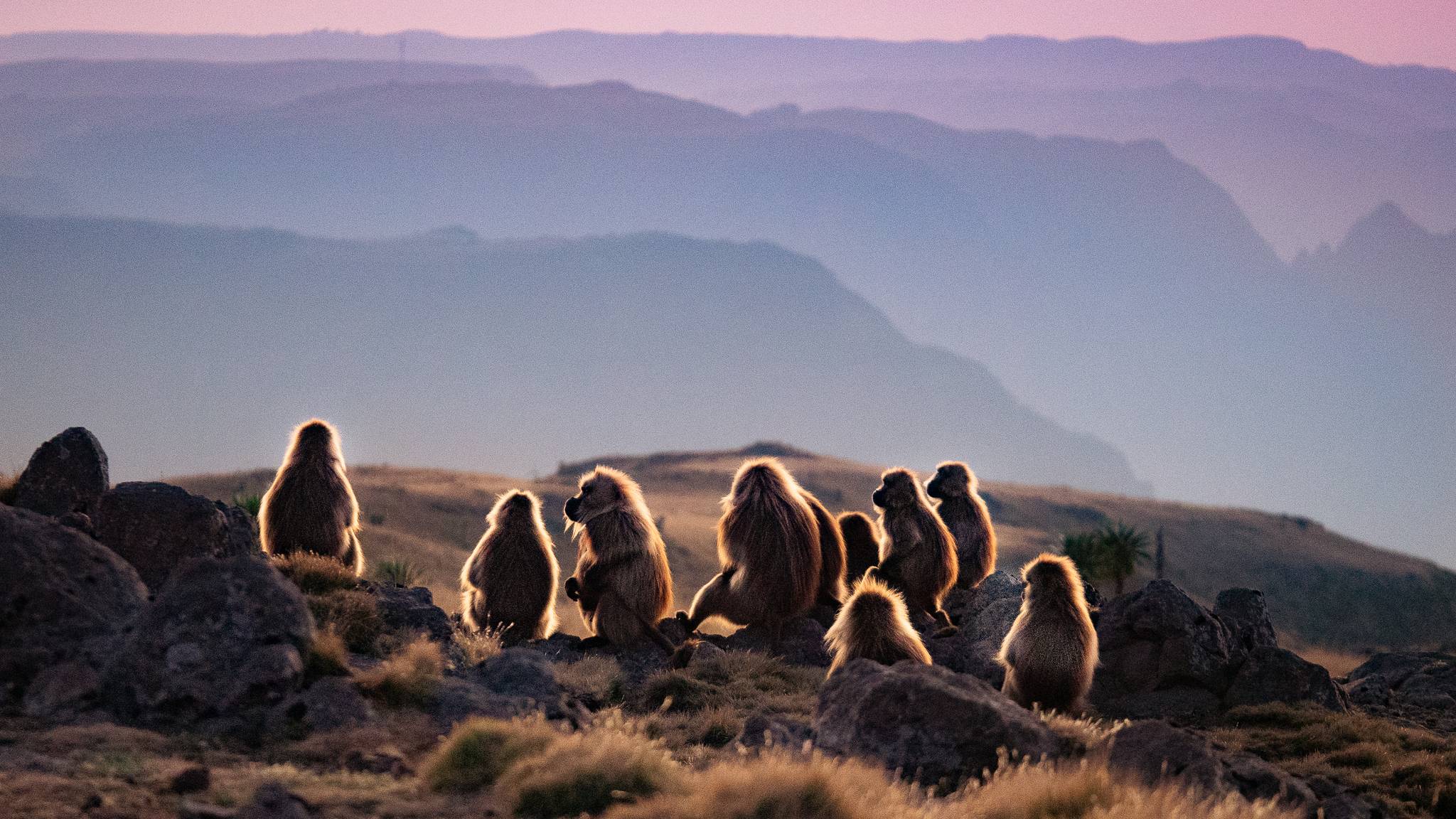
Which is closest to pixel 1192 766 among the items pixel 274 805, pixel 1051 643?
pixel 1051 643

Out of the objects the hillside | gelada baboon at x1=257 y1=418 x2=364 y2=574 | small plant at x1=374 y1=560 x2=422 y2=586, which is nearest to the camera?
gelada baboon at x1=257 y1=418 x2=364 y2=574

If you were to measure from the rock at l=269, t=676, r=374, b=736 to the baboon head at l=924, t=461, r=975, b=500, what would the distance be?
858 centimetres

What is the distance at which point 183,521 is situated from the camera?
37.2ft

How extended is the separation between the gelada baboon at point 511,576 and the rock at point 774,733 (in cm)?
479

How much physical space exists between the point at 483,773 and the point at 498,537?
20.3 feet

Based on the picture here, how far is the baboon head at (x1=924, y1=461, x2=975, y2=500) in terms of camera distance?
15.7 m

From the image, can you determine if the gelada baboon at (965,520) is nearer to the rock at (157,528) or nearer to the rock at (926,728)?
the rock at (926,728)

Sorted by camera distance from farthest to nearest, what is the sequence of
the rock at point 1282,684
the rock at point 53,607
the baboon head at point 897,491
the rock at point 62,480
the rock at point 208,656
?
the baboon head at point 897,491 < the rock at point 1282,684 < the rock at point 62,480 < the rock at point 53,607 < the rock at point 208,656

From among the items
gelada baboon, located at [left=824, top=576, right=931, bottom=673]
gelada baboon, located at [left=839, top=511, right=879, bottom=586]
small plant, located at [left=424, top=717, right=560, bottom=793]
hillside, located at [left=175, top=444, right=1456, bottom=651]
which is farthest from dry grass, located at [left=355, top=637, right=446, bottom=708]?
hillside, located at [left=175, top=444, right=1456, bottom=651]

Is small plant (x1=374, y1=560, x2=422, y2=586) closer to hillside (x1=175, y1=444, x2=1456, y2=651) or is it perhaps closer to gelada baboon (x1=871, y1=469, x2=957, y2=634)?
hillside (x1=175, y1=444, x2=1456, y2=651)

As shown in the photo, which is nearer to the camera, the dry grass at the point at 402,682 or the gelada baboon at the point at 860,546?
the dry grass at the point at 402,682

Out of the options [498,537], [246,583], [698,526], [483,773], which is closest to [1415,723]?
[498,537]

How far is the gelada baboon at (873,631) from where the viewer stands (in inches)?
412

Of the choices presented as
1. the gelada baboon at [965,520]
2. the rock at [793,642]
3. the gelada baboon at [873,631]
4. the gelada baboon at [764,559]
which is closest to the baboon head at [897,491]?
the gelada baboon at [764,559]
